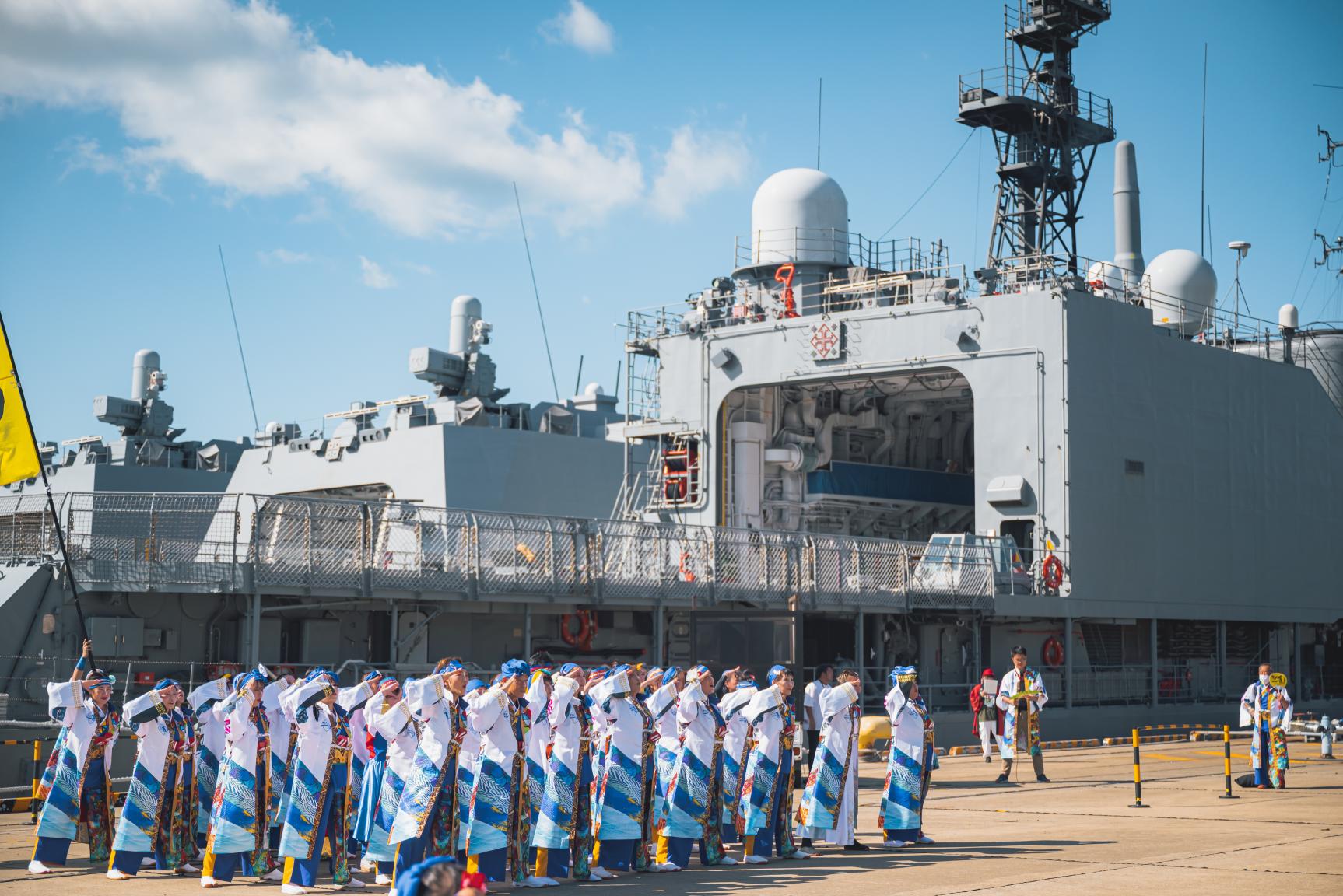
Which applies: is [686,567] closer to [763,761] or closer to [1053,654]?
[1053,654]

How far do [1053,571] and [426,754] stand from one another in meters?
20.5

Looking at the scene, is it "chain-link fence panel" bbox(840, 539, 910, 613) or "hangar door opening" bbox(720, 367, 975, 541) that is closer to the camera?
"chain-link fence panel" bbox(840, 539, 910, 613)

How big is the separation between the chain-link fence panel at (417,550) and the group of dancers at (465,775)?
743 cm

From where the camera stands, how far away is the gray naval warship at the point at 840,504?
2005cm

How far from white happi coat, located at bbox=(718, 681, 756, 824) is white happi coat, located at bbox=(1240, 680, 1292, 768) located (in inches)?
323

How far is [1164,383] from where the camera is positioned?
105 feet

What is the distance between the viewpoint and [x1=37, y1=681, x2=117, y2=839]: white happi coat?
11945 millimetres

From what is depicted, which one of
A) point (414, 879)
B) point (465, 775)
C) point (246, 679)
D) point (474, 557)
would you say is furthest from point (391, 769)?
point (474, 557)

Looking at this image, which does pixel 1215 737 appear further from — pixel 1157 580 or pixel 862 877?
pixel 862 877

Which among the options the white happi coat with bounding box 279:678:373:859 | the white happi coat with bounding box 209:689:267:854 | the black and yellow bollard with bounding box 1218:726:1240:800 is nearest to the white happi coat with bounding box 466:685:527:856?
the white happi coat with bounding box 279:678:373:859

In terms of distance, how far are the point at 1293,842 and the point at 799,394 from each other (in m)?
21.0

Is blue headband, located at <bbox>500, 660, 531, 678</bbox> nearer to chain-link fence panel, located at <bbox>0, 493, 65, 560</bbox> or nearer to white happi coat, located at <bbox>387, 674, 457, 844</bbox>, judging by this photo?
white happi coat, located at <bbox>387, 674, 457, 844</bbox>

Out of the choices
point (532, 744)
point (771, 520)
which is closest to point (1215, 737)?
point (771, 520)

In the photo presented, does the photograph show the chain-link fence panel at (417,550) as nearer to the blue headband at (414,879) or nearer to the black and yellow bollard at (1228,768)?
the black and yellow bollard at (1228,768)
